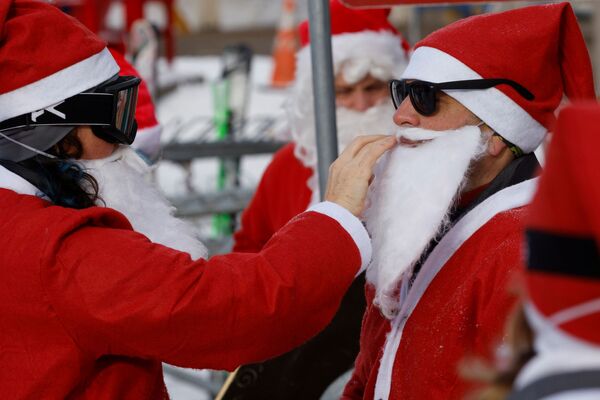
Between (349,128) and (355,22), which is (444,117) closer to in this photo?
(349,128)

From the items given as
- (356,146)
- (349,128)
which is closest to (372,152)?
(356,146)

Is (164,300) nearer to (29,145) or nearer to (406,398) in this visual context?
(29,145)

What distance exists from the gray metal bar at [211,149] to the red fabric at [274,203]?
1.94 metres

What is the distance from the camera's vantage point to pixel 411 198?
230cm

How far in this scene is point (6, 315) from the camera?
1.97 meters

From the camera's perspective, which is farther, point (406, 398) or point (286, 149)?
point (286, 149)

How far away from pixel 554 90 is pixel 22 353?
54.3 inches

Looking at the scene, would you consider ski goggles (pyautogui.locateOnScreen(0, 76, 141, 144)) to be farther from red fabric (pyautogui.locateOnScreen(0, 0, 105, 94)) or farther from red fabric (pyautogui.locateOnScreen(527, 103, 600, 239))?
red fabric (pyautogui.locateOnScreen(527, 103, 600, 239))

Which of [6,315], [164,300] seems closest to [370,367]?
[164,300]

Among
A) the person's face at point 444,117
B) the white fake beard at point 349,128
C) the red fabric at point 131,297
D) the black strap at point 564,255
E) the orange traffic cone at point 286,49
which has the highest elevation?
the black strap at point 564,255

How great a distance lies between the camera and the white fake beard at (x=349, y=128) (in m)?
4.20

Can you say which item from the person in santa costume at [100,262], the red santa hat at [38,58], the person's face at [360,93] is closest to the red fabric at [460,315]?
the person in santa costume at [100,262]

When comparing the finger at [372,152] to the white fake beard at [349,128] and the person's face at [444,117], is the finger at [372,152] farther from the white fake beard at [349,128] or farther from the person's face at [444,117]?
the white fake beard at [349,128]

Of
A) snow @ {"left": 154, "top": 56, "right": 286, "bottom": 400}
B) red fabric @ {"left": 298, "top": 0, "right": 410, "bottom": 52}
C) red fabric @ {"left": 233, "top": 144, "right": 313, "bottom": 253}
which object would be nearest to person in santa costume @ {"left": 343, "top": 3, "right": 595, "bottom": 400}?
red fabric @ {"left": 233, "top": 144, "right": 313, "bottom": 253}
